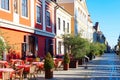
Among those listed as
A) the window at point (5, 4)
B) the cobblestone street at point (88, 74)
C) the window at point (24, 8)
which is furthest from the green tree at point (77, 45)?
the window at point (5, 4)

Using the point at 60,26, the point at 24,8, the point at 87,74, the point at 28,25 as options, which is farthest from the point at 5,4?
the point at 60,26

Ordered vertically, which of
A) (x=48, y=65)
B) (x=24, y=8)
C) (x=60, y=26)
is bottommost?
(x=48, y=65)

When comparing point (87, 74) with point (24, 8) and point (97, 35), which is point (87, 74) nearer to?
point (24, 8)

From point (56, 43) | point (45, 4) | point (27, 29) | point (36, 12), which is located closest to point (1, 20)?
point (27, 29)

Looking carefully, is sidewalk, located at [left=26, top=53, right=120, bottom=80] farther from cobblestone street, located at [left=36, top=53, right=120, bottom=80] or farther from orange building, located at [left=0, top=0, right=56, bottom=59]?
orange building, located at [left=0, top=0, right=56, bottom=59]

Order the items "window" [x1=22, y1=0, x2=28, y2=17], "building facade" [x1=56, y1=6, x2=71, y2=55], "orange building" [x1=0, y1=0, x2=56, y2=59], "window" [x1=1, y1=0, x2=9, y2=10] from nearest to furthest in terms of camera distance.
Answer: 1. "window" [x1=1, y1=0, x2=9, y2=10]
2. "orange building" [x1=0, y1=0, x2=56, y2=59]
3. "window" [x1=22, y1=0, x2=28, y2=17]
4. "building facade" [x1=56, y1=6, x2=71, y2=55]

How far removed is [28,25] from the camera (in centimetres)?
2589

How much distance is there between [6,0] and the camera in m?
21.8

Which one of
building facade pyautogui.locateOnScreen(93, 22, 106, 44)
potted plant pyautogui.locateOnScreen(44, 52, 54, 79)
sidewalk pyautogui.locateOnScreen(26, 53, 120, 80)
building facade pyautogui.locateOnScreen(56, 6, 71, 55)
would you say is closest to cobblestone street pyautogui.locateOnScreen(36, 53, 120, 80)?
sidewalk pyautogui.locateOnScreen(26, 53, 120, 80)

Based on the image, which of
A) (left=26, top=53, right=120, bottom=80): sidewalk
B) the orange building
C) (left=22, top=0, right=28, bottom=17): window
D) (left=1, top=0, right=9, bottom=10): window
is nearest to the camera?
(left=26, top=53, right=120, bottom=80): sidewalk

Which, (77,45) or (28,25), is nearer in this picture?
(28,25)

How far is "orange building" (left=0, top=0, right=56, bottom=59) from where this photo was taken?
2173 cm

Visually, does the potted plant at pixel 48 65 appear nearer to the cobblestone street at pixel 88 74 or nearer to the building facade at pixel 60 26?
the cobblestone street at pixel 88 74

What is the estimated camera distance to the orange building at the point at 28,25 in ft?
71.3
